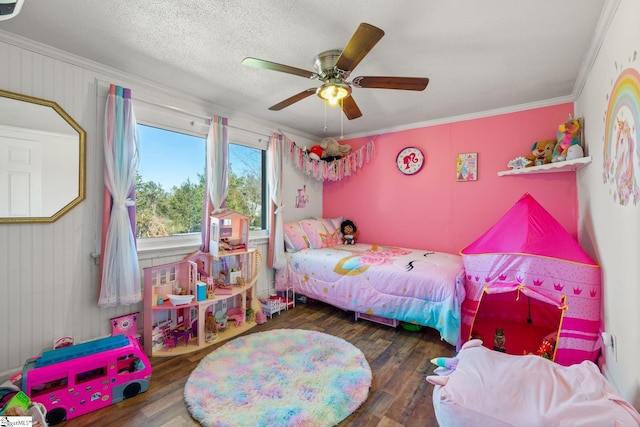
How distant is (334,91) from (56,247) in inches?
97.7

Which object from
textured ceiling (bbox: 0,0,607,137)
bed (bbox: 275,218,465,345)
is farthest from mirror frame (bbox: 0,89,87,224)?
bed (bbox: 275,218,465,345)

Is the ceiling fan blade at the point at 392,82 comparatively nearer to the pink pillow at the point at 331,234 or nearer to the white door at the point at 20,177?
the white door at the point at 20,177

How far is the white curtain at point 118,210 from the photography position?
231 cm

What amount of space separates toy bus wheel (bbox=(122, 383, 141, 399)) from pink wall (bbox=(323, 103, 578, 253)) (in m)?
3.37

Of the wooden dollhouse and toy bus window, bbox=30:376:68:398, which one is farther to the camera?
the wooden dollhouse

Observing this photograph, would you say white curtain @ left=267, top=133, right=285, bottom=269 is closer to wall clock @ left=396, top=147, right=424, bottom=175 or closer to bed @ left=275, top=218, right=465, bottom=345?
bed @ left=275, top=218, right=465, bottom=345

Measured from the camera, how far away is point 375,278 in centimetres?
298

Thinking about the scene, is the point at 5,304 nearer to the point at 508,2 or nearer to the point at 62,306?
the point at 62,306

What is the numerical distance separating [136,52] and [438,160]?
3501 millimetres

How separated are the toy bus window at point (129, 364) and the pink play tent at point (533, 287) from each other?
268cm

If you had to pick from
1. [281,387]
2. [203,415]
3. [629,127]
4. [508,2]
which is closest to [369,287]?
[281,387]

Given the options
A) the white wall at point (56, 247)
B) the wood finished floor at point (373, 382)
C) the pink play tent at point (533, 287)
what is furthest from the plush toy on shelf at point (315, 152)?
the pink play tent at point (533, 287)

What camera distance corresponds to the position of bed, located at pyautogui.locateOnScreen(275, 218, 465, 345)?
8.38 feet

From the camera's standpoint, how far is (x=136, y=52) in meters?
2.13
